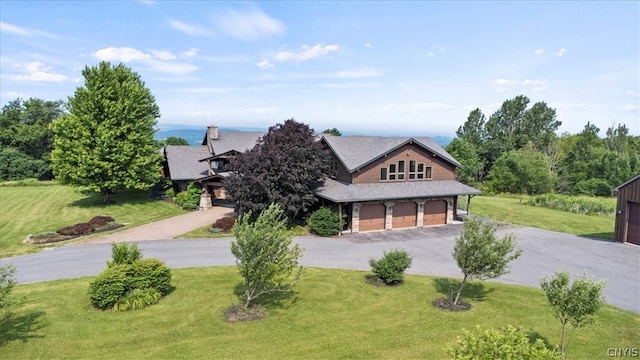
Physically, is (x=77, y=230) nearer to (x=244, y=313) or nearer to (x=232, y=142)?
(x=244, y=313)

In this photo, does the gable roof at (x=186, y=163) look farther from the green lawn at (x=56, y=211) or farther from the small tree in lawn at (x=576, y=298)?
the small tree in lawn at (x=576, y=298)

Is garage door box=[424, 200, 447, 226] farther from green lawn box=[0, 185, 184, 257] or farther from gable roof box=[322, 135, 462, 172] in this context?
green lawn box=[0, 185, 184, 257]

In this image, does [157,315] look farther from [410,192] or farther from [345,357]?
[410,192]

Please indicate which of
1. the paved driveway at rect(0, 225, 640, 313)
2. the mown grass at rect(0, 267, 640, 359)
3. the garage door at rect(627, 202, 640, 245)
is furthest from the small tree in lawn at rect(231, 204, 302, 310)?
the garage door at rect(627, 202, 640, 245)

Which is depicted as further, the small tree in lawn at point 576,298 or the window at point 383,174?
the window at point 383,174

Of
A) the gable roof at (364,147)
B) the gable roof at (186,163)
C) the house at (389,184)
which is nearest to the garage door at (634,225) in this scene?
the house at (389,184)

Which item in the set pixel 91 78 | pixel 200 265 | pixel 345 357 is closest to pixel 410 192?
pixel 200 265

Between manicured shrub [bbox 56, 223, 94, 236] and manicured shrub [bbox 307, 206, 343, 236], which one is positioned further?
manicured shrub [bbox 307, 206, 343, 236]
